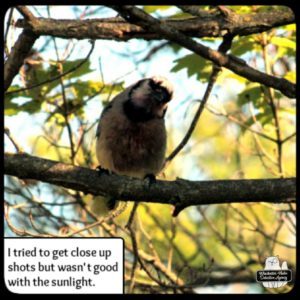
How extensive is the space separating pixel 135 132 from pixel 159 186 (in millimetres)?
1650

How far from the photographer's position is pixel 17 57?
14.2ft

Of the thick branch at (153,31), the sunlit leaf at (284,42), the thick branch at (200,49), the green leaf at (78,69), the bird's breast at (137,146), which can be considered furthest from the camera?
the bird's breast at (137,146)

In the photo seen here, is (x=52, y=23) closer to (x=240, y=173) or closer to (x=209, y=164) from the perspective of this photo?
(x=240, y=173)

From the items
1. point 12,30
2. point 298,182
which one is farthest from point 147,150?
point 298,182

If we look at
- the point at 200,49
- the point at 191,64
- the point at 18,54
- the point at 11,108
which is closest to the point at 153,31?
the point at 200,49

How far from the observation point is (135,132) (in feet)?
19.4

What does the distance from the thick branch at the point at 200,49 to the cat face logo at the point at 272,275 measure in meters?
1.81

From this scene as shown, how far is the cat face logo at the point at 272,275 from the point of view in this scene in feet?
17.4

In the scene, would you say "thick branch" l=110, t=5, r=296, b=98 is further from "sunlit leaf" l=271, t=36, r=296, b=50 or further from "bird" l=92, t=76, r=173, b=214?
"bird" l=92, t=76, r=173, b=214

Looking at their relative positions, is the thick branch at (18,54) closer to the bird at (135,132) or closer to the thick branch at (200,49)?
the thick branch at (200,49)

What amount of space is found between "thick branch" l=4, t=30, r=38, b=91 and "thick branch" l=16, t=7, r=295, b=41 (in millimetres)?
68

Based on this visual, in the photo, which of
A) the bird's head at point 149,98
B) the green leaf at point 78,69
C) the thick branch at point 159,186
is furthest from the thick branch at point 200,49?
the bird's head at point 149,98

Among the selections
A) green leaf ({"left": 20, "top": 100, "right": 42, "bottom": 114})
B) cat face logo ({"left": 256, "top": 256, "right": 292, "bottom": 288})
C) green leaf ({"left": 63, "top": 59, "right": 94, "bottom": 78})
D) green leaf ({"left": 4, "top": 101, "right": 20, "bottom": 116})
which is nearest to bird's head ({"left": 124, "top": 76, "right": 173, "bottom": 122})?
green leaf ({"left": 63, "top": 59, "right": 94, "bottom": 78})

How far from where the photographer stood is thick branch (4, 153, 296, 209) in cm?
421
